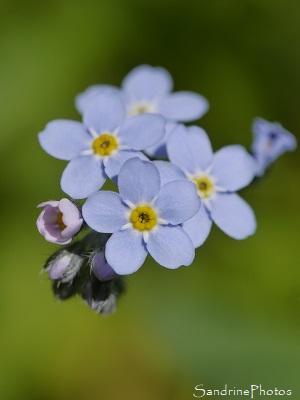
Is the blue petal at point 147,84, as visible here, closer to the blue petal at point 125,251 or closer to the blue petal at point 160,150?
the blue petal at point 160,150

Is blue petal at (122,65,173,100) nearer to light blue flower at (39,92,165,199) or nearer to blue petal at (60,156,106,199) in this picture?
light blue flower at (39,92,165,199)

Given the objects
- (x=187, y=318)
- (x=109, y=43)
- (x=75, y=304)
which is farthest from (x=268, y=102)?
(x=75, y=304)

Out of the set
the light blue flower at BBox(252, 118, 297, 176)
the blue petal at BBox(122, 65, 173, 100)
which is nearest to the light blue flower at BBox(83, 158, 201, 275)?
the light blue flower at BBox(252, 118, 297, 176)

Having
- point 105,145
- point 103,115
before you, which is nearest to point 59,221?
point 105,145

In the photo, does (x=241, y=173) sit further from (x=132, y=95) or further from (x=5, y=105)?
(x=5, y=105)

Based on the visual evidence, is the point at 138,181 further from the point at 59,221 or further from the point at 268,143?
the point at 268,143

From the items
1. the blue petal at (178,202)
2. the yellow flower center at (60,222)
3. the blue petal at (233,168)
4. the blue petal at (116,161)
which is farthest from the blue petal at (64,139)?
the blue petal at (233,168)
